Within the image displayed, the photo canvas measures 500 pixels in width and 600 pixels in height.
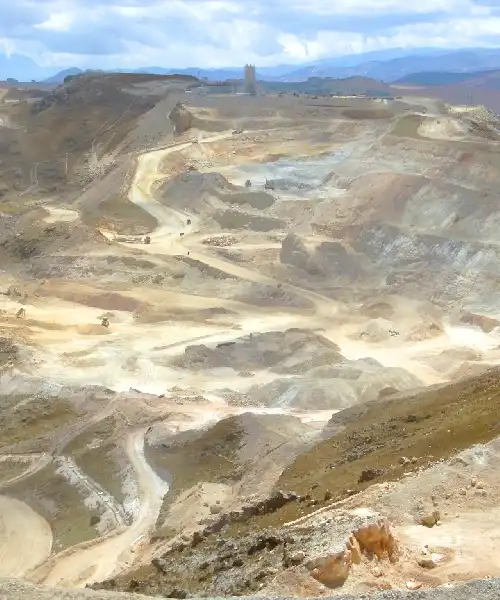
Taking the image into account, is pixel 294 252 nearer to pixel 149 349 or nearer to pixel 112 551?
pixel 149 349

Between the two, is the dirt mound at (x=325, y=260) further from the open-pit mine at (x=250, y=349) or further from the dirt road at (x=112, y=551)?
the dirt road at (x=112, y=551)

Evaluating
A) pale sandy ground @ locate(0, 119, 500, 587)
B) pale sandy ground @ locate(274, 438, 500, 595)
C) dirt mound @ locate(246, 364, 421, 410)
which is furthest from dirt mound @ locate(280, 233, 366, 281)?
pale sandy ground @ locate(274, 438, 500, 595)

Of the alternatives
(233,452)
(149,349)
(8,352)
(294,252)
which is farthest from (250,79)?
A: (233,452)

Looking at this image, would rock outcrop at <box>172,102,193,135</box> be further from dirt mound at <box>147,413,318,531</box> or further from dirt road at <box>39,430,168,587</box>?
dirt road at <box>39,430,168,587</box>

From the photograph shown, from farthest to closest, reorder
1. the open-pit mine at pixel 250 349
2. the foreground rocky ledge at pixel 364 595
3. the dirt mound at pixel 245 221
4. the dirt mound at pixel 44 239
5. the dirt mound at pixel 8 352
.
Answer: the dirt mound at pixel 44 239 → the dirt mound at pixel 245 221 → the dirt mound at pixel 8 352 → the open-pit mine at pixel 250 349 → the foreground rocky ledge at pixel 364 595

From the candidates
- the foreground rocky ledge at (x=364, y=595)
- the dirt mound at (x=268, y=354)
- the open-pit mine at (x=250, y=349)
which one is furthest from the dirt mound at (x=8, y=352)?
the foreground rocky ledge at (x=364, y=595)

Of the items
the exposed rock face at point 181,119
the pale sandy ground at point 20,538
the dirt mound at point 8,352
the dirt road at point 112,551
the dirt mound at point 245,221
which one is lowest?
the pale sandy ground at point 20,538
